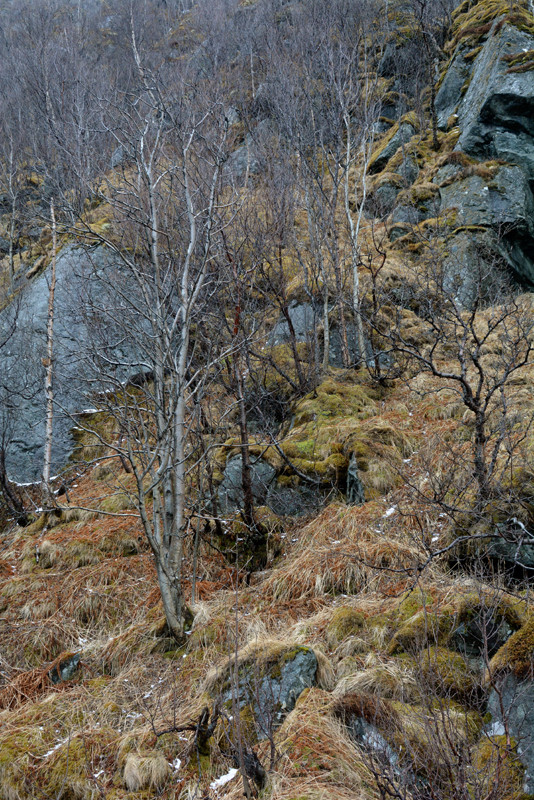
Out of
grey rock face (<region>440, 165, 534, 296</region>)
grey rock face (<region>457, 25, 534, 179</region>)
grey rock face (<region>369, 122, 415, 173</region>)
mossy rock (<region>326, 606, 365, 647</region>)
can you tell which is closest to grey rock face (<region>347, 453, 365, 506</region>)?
mossy rock (<region>326, 606, 365, 647</region>)

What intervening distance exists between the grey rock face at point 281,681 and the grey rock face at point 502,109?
13.8 m

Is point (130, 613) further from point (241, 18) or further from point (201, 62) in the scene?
point (241, 18)

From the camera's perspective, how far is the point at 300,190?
12.6m

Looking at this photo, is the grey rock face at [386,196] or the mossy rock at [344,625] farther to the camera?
the grey rock face at [386,196]

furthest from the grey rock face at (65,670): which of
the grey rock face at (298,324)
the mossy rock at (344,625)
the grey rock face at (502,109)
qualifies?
the grey rock face at (502,109)

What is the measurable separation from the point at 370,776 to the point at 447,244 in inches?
467

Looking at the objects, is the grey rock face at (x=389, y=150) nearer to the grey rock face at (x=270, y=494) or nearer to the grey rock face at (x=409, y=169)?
the grey rock face at (x=409, y=169)

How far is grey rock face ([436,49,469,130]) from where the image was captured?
16.6m

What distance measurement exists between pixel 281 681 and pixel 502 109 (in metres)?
15.7

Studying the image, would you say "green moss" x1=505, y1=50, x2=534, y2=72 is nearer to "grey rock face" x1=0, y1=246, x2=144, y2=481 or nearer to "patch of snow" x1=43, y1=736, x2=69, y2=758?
"grey rock face" x1=0, y1=246, x2=144, y2=481

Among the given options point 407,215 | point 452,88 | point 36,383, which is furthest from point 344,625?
point 452,88

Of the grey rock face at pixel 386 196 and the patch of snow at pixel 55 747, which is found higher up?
the grey rock face at pixel 386 196

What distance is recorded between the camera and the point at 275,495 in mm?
6613

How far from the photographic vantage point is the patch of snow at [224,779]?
3018 mm
